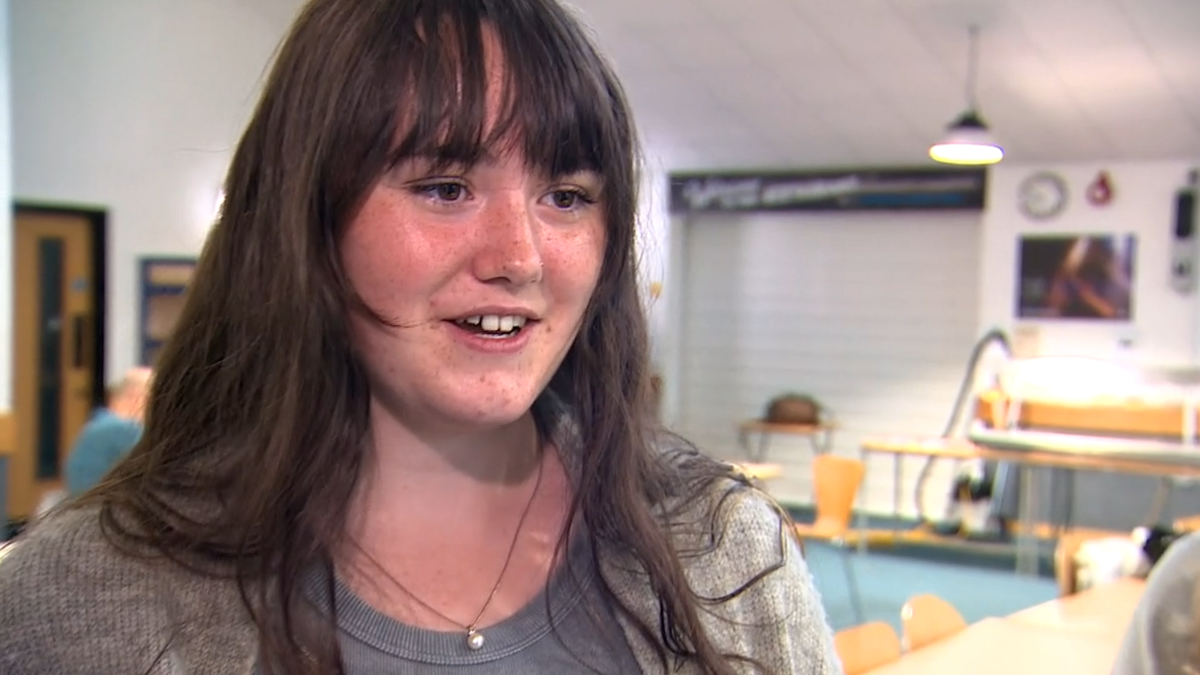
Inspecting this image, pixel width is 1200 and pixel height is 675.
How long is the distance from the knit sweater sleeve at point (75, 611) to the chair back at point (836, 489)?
190 inches

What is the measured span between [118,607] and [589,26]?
0.63 metres

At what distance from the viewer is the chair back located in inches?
217

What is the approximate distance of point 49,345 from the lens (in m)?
6.40

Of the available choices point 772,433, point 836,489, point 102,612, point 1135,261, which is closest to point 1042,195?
point 1135,261

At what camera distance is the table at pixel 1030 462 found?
5.81m

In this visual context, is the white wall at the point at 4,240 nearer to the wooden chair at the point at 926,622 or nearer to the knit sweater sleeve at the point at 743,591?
the wooden chair at the point at 926,622

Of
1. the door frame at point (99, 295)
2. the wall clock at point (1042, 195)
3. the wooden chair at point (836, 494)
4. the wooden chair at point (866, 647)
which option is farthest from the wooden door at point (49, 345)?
the wall clock at point (1042, 195)

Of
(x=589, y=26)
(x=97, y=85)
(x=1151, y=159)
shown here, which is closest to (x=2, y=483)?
(x=97, y=85)

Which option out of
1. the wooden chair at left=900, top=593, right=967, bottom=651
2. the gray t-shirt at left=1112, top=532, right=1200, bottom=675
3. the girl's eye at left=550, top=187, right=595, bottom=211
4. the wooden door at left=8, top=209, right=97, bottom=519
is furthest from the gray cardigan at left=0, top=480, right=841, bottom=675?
the wooden door at left=8, top=209, right=97, bottom=519

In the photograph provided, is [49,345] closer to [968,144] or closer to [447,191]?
[968,144]

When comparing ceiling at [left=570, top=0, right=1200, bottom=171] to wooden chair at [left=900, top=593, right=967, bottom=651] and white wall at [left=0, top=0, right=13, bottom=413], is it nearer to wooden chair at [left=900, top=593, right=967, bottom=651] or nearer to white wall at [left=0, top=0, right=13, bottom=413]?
white wall at [left=0, top=0, right=13, bottom=413]

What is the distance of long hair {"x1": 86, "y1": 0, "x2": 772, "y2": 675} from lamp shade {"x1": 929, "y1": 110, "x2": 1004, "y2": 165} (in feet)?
16.1

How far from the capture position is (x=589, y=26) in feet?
3.41

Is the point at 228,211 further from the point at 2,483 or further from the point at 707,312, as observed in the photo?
the point at 707,312
